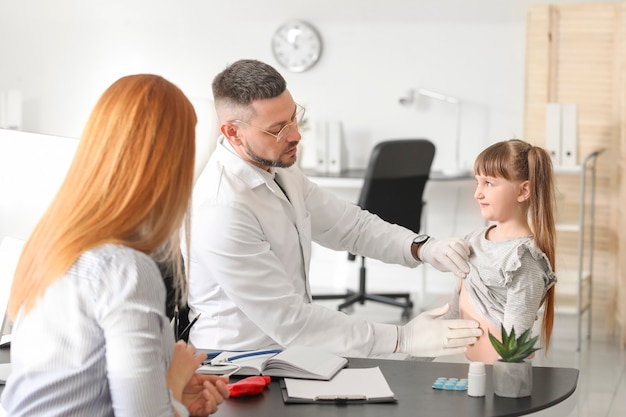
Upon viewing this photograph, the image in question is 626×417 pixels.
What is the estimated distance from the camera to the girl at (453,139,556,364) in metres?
2.30

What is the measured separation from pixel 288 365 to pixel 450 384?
30cm

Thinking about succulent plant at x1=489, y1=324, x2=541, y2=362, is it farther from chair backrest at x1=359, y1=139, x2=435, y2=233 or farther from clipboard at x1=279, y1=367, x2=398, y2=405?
chair backrest at x1=359, y1=139, x2=435, y2=233

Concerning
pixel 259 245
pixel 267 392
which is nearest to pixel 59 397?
pixel 267 392

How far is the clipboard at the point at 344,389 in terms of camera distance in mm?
1615

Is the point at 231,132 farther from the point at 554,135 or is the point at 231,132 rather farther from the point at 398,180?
the point at 554,135

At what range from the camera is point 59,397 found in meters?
1.27

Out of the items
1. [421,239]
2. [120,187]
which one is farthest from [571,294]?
[120,187]

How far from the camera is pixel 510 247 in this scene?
235 cm

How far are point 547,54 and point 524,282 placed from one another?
323 centimetres

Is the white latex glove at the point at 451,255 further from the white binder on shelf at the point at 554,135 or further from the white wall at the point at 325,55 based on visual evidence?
the white wall at the point at 325,55

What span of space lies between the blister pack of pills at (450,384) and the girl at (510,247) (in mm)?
607

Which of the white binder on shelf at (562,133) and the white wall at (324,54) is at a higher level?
the white wall at (324,54)

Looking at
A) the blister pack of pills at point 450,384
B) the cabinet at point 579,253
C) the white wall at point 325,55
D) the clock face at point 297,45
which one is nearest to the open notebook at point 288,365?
the blister pack of pills at point 450,384

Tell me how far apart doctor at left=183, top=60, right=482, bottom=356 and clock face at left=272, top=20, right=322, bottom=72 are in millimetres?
3745
